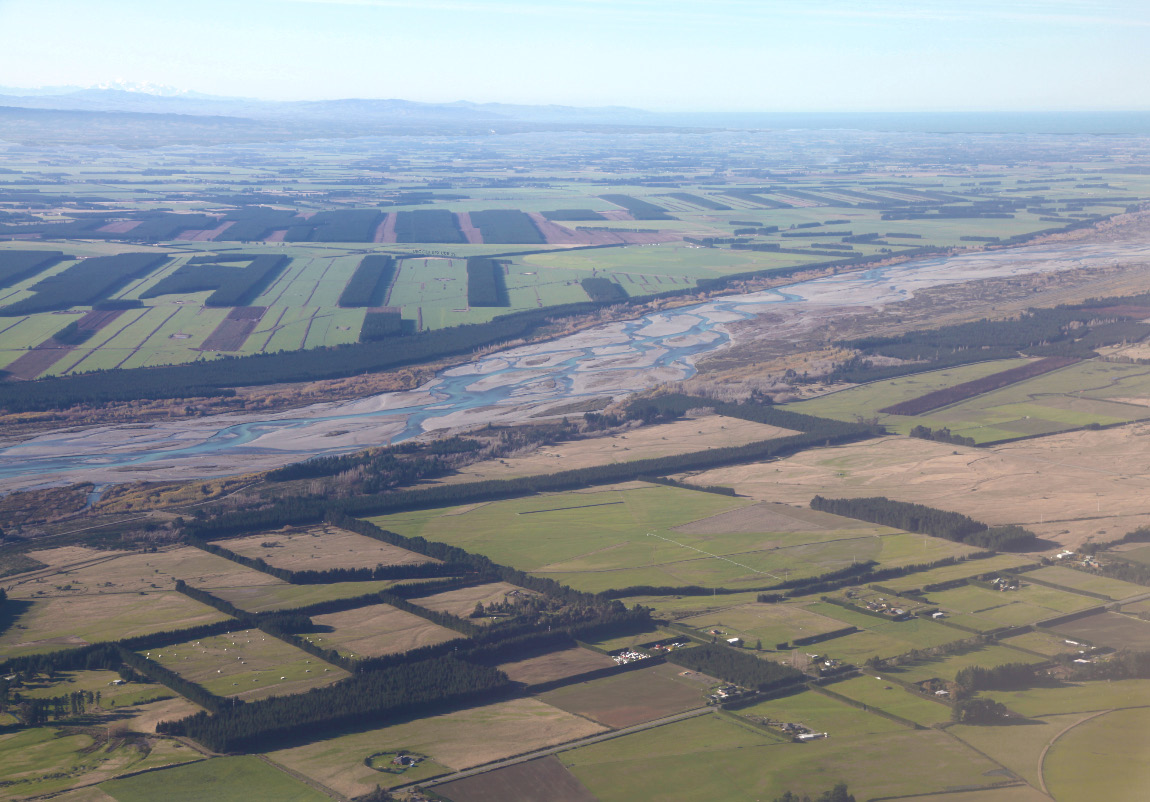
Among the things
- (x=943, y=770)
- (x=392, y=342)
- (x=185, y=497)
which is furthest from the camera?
(x=392, y=342)

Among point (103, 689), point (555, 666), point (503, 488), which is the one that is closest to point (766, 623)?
point (555, 666)

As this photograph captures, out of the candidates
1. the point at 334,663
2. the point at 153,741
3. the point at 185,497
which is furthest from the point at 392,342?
the point at 153,741

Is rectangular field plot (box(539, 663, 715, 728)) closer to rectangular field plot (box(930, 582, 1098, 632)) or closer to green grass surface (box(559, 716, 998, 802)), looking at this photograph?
green grass surface (box(559, 716, 998, 802))

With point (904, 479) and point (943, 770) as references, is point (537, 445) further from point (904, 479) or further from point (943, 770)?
point (943, 770)

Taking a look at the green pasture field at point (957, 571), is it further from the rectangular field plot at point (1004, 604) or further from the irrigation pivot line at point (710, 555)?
the irrigation pivot line at point (710, 555)

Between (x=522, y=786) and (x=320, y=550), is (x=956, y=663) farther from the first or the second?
(x=320, y=550)
